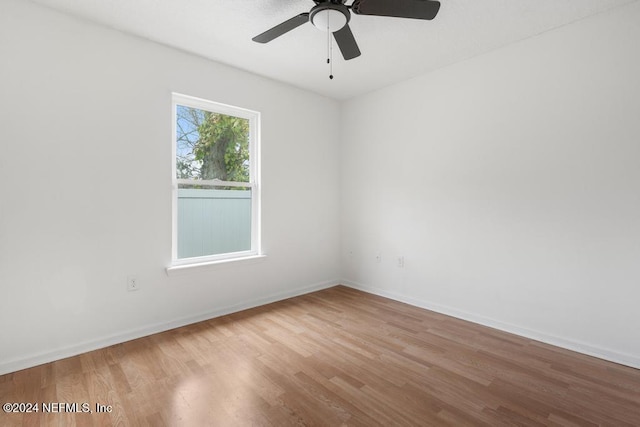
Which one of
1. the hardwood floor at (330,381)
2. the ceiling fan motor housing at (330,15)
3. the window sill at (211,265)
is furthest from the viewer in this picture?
the window sill at (211,265)

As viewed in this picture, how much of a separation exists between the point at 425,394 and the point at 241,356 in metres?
1.37

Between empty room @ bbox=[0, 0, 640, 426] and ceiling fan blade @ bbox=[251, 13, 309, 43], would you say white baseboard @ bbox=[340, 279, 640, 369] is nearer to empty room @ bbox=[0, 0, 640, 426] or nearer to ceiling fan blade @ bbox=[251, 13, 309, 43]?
empty room @ bbox=[0, 0, 640, 426]

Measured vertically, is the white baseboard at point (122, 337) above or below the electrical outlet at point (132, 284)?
below

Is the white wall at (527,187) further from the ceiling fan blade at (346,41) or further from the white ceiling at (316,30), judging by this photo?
the ceiling fan blade at (346,41)

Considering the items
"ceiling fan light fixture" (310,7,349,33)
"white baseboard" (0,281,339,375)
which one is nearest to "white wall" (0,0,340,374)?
"white baseboard" (0,281,339,375)

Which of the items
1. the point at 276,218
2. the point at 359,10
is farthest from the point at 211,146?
the point at 359,10

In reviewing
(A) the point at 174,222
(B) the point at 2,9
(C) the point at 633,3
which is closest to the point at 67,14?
(B) the point at 2,9

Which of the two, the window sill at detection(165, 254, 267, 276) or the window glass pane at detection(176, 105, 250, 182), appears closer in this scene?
the window sill at detection(165, 254, 267, 276)

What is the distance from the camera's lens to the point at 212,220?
10.8 feet

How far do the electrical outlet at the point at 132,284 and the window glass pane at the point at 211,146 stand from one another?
1.04 metres

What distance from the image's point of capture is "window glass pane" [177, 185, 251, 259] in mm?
3105

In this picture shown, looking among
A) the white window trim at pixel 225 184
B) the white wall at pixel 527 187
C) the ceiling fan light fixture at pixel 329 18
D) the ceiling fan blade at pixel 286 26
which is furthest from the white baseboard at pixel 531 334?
the ceiling fan blade at pixel 286 26

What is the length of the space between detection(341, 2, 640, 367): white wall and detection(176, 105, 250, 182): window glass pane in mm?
1785

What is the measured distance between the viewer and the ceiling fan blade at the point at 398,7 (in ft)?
5.83
